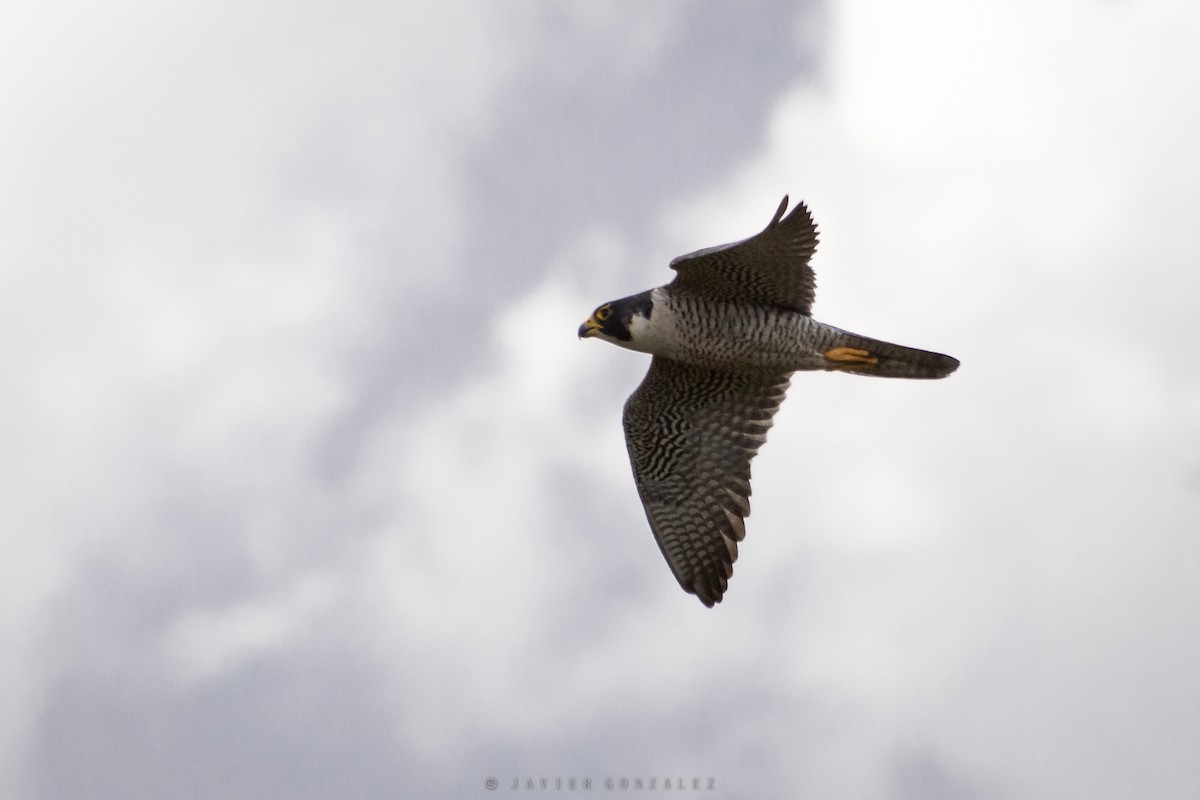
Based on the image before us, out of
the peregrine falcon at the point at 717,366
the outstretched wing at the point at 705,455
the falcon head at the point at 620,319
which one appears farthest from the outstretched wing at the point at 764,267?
the outstretched wing at the point at 705,455

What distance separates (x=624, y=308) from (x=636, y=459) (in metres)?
2.05

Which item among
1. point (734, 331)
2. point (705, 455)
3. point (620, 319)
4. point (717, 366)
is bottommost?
point (705, 455)

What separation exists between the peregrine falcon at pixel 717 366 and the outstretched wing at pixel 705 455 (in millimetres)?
11

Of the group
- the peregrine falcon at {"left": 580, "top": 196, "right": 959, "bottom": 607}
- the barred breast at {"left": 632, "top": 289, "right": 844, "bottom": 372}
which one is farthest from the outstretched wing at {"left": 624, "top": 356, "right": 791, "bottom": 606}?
the barred breast at {"left": 632, "top": 289, "right": 844, "bottom": 372}

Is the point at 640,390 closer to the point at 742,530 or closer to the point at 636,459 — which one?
the point at 636,459

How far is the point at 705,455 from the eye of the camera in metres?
16.7

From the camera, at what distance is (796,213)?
46.9 ft

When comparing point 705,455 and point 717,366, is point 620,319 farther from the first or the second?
point 705,455

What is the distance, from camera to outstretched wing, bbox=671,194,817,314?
14523mm

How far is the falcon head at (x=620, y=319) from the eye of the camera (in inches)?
615

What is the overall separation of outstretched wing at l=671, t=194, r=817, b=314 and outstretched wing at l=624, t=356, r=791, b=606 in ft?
4.14

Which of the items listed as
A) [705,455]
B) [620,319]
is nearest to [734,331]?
[620,319]

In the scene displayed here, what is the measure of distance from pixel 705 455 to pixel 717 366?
1128 mm

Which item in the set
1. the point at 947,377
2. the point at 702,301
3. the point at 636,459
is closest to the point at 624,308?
the point at 702,301
